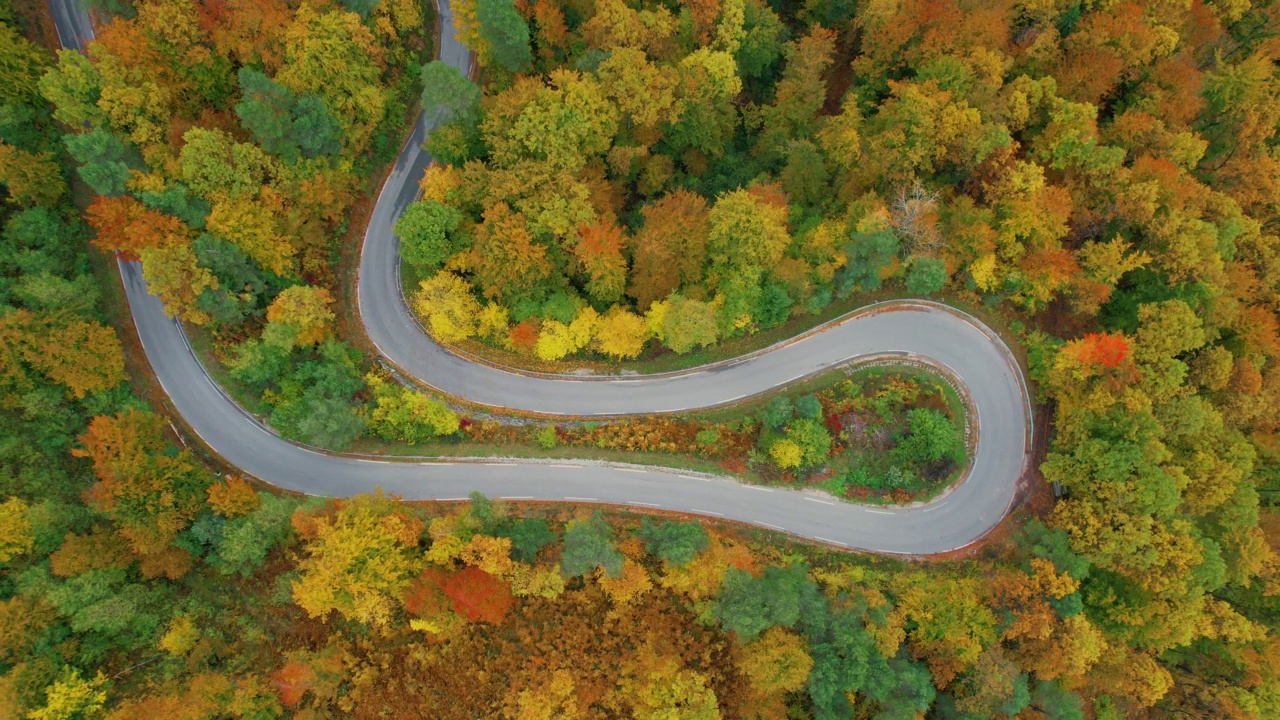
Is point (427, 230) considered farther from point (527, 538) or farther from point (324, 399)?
point (527, 538)

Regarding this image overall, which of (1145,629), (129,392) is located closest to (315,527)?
(129,392)

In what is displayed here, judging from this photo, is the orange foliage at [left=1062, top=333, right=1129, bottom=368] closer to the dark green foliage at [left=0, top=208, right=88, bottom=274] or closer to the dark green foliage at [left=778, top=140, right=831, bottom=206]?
the dark green foliage at [left=778, top=140, right=831, bottom=206]

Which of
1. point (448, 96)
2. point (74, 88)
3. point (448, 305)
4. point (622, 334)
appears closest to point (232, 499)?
point (448, 305)

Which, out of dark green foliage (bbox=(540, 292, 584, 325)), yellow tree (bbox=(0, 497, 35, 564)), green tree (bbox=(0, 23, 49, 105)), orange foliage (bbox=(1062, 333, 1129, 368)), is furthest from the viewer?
dark green foliage (bbox=(540, 292, 584, 325))

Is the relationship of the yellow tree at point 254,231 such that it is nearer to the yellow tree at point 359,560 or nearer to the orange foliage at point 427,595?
the yellow tree at point 359,560

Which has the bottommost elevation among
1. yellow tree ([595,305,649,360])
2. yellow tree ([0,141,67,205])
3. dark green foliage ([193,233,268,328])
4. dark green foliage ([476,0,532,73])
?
yellow tree ([595,305,649,360])

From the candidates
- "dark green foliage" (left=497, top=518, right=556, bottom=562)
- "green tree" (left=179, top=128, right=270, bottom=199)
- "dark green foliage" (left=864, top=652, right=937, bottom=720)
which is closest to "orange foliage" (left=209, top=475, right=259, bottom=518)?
"dark green foliage" (left=497, top=518, right=556, bottom=562)

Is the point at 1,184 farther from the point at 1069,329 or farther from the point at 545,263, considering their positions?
the point at 1069,329
